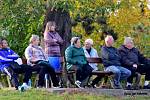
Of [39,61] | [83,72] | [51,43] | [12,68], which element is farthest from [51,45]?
[12,68]

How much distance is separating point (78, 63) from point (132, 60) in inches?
62.9

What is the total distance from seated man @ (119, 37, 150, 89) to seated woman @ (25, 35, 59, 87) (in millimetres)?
1943

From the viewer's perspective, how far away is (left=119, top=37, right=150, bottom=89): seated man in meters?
14.8

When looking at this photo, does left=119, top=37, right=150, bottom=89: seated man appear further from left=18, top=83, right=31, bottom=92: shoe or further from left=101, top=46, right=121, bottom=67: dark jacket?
left=18, top=83, right=31, bottom=92: shoe

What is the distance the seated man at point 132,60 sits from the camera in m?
14.8

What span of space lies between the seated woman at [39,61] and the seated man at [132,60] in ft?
6.37

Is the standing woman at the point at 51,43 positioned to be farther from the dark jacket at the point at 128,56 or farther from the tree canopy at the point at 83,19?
the dark jacket at the point at 128,56

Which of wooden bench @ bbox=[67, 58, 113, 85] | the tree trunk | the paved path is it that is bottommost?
the paved path

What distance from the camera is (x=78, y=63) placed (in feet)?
46.6

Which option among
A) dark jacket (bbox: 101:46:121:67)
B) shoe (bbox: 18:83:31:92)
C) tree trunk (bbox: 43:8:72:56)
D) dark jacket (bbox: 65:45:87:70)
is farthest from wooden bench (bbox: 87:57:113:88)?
tree trunk (bbox: 43:8:72:56)

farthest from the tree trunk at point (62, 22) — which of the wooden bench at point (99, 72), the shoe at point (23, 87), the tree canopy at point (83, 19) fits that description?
the shoe at point (23, 87)

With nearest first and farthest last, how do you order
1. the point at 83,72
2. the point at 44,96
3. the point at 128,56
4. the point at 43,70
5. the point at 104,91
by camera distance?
the point at 44,96 → the point at 104,91 → the point at 43,70 → the point at 83,72 → the point at 128,56

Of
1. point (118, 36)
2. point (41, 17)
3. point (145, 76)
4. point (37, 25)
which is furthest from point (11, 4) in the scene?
point (118, 36)

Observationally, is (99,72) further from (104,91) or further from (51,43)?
(51,43)
